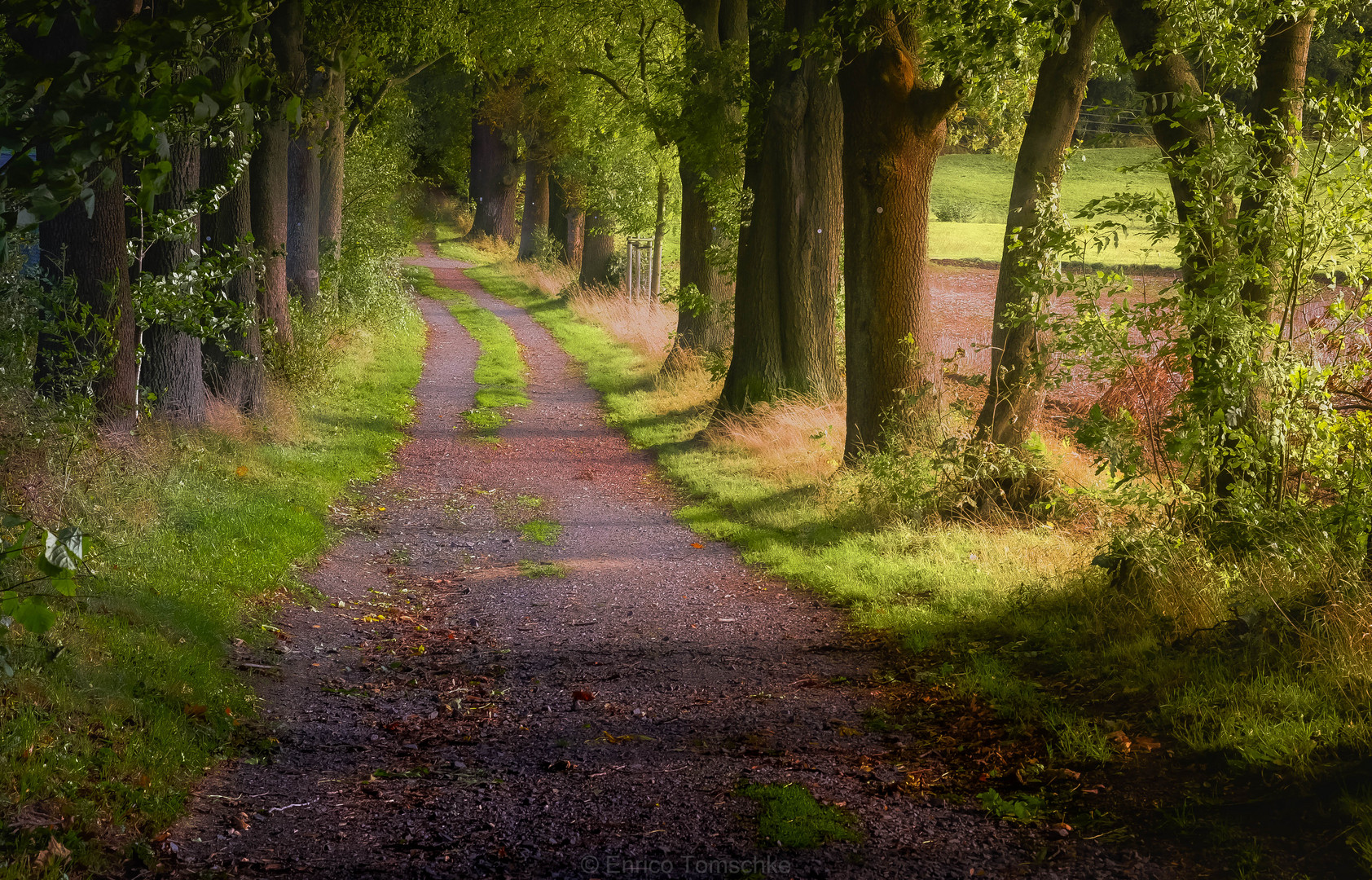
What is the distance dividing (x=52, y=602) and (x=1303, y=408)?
6946mm

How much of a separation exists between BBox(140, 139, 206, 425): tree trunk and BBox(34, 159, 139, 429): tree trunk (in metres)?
1.25

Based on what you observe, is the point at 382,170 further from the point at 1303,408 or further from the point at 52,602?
the point at 1303,408

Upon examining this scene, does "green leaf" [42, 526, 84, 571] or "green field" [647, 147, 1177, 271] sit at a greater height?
"green field" [647, 147, 1177, 271]

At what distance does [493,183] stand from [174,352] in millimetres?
A: 42470

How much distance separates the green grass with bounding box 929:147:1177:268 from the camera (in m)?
43.7

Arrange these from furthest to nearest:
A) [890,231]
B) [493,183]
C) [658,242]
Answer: [493,183] → [658,242] → [890,231]

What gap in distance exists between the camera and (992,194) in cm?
6719

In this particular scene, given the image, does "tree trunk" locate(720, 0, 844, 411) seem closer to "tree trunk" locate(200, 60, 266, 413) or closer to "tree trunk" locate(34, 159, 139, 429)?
"tree trunk" locate(200, 60, 266, 413)

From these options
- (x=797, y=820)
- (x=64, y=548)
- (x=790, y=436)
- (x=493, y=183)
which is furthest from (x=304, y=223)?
(x=493, y=183)

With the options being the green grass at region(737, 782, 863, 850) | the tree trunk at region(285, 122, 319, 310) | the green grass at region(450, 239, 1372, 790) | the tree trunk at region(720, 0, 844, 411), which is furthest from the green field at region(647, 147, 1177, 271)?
Result: the green grass at region(737, 782, 863, 850)

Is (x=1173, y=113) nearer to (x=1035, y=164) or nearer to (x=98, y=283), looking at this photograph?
(x=1035, y=164)

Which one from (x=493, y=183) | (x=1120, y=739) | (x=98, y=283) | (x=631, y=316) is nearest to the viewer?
(x=1120, y=739)

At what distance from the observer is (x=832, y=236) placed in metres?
14.4

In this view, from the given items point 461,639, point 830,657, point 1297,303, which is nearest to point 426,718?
point 461,639
